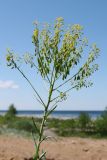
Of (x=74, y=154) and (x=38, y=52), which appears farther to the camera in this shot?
(x=74, y=154)

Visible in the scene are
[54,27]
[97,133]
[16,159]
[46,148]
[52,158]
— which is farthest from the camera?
[97,133]

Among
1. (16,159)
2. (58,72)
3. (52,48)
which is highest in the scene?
(52,48)

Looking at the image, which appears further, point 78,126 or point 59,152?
point 78,126

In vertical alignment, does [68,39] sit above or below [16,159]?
above

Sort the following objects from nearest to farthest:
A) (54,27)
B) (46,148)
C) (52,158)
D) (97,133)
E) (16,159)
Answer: (54,27)
(16,159)
(52,158)
(46,148)
(97,133)

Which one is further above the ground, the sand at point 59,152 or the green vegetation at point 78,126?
the green vegetation at point 78,126

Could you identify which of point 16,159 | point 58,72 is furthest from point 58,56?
point 16,159

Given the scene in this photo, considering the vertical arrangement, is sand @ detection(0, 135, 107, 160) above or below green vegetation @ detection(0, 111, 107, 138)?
below

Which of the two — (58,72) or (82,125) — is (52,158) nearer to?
(58,72)

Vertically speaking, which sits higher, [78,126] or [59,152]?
[78,126]

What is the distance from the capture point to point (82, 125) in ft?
137

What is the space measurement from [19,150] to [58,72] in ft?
33.5

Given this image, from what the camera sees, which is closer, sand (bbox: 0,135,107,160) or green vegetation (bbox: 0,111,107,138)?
sand (bbox: 0,135,107,160)

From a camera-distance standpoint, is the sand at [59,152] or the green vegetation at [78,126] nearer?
the sand at [59,152]
